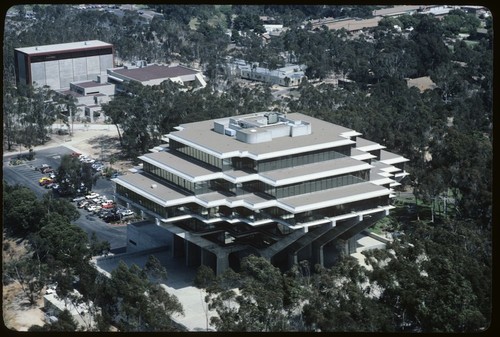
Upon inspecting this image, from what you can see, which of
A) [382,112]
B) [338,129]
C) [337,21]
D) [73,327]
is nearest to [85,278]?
[73,327]

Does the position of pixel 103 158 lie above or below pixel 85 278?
below

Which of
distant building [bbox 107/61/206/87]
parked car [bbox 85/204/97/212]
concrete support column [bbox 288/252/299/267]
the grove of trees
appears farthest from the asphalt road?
distant building [bbox 107/61/206/87]

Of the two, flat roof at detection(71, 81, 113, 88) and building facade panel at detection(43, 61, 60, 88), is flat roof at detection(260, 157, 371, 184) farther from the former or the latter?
building facade panel at detection(43, 61, 60, 88)

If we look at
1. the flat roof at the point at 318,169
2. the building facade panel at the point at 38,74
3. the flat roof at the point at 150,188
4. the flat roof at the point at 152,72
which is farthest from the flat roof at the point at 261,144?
the building facade panel at the point at 38,74

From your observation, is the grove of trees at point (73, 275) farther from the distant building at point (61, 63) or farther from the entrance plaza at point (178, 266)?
the distant building at point (61, 63)

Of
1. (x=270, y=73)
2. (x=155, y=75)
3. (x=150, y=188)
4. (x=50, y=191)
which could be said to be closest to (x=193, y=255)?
(x=150, y=188)

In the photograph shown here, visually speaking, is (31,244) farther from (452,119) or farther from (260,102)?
(452,119)
